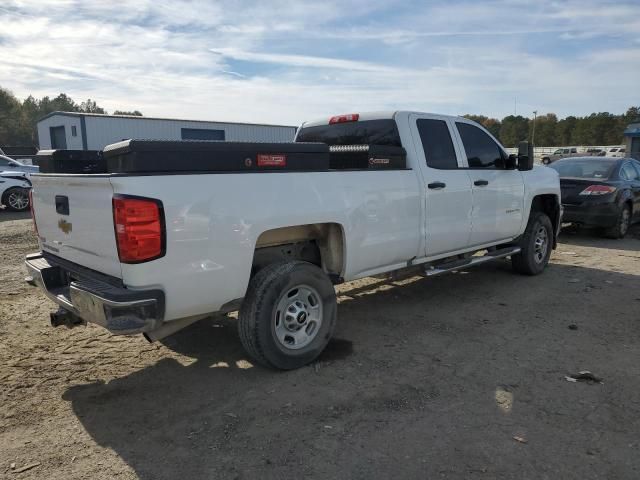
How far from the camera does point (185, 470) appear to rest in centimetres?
281

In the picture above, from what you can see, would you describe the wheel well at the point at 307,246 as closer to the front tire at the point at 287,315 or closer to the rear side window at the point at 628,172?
the front tire at the point at 287,315

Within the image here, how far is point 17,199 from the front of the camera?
1402cm

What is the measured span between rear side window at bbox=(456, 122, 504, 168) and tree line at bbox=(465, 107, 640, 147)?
6529 cm

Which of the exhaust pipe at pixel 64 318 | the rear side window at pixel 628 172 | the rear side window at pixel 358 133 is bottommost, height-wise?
the exhaust pipe at pixel 64 318

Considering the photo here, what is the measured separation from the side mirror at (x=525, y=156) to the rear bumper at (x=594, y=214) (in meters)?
4.13

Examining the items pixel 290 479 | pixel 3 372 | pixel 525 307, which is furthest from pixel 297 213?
pixel 525 307

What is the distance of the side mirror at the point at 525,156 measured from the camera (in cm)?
620

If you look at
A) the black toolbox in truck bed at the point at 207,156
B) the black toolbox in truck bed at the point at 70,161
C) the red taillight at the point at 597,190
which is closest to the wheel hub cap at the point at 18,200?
the black toolbox in truck bed at the point at 70,161

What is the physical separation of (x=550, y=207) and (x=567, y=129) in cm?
8120

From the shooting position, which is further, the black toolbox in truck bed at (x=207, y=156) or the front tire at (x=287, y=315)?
the front tire at (x=287, y=315)

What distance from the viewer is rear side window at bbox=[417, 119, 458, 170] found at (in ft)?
17.1

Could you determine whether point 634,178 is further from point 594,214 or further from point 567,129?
point 567,129

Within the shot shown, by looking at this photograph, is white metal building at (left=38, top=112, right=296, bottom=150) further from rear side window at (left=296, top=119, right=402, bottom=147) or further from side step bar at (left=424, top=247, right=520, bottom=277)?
side step bar at (left=424, top=247, right=520, bottom=277)

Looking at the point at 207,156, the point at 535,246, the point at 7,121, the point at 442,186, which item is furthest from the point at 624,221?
the point at 7,121
